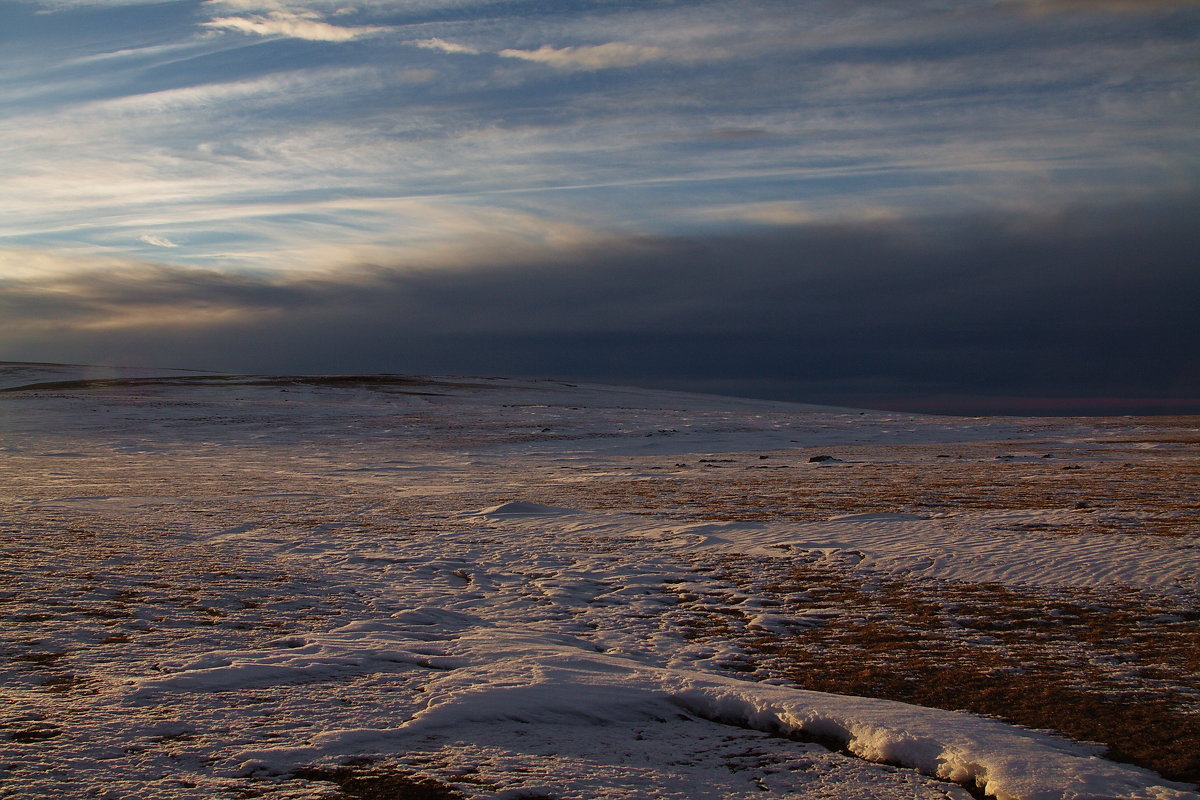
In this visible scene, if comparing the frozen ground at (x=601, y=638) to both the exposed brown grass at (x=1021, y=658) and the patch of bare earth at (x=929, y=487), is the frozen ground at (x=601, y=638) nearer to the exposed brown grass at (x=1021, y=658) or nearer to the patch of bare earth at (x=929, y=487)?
the exposed brown grass at (x=1021, y=658)

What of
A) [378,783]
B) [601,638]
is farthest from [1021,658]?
[378,783]

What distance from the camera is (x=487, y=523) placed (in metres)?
11.9

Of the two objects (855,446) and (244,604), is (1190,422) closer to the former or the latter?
(855,446)

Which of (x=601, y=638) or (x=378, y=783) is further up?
(x=378, y=783)

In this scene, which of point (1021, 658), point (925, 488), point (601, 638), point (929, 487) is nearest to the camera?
point (1021, 658)

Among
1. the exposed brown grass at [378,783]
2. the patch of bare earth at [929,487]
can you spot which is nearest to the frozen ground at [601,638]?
the exposed brown grass at [378,783]

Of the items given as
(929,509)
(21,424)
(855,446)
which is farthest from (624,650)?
(21,424)

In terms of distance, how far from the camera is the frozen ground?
406 centimetres

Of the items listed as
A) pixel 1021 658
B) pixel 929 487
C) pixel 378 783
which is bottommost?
pixel 929 487

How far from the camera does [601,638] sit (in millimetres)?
6594

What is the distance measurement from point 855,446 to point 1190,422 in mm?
19072

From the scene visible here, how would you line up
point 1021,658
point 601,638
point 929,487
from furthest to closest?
point 929,487
point 601,638
point 1021,658

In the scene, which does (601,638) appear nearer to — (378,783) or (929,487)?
(378,783)

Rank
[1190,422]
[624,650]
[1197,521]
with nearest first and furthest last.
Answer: [624,650] → [1197,521] → [1190,422]
